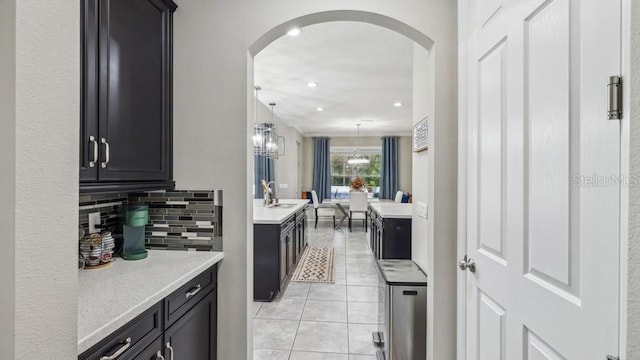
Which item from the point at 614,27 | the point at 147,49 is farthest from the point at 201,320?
the point at 614,27

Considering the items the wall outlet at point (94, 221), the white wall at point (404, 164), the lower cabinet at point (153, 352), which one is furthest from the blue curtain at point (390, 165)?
the lower cabinet at point (153, 352)

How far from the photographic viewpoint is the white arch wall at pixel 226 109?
5.60 ft

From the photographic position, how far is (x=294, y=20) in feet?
5.59

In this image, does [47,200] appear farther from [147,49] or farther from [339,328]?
[339,328]

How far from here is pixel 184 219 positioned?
1.77 metres

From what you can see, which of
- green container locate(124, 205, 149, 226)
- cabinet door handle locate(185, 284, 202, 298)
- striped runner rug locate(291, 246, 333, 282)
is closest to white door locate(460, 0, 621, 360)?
cabinet door handle locate(185, 284, 202, 298)

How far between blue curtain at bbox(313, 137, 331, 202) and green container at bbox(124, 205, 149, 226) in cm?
768

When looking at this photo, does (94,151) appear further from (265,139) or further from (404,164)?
(404,164)

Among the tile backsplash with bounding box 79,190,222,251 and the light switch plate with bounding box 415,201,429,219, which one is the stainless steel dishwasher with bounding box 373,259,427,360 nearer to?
the light switch plate with bounding box 415,201,429,219

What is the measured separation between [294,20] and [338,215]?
7.56m

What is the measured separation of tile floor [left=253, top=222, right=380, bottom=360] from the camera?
7.46 ft

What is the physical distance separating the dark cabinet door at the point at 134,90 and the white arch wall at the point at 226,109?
101 millimetres

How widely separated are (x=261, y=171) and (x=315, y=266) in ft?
8.32

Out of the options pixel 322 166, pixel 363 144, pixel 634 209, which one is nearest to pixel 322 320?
pixel 634 209
